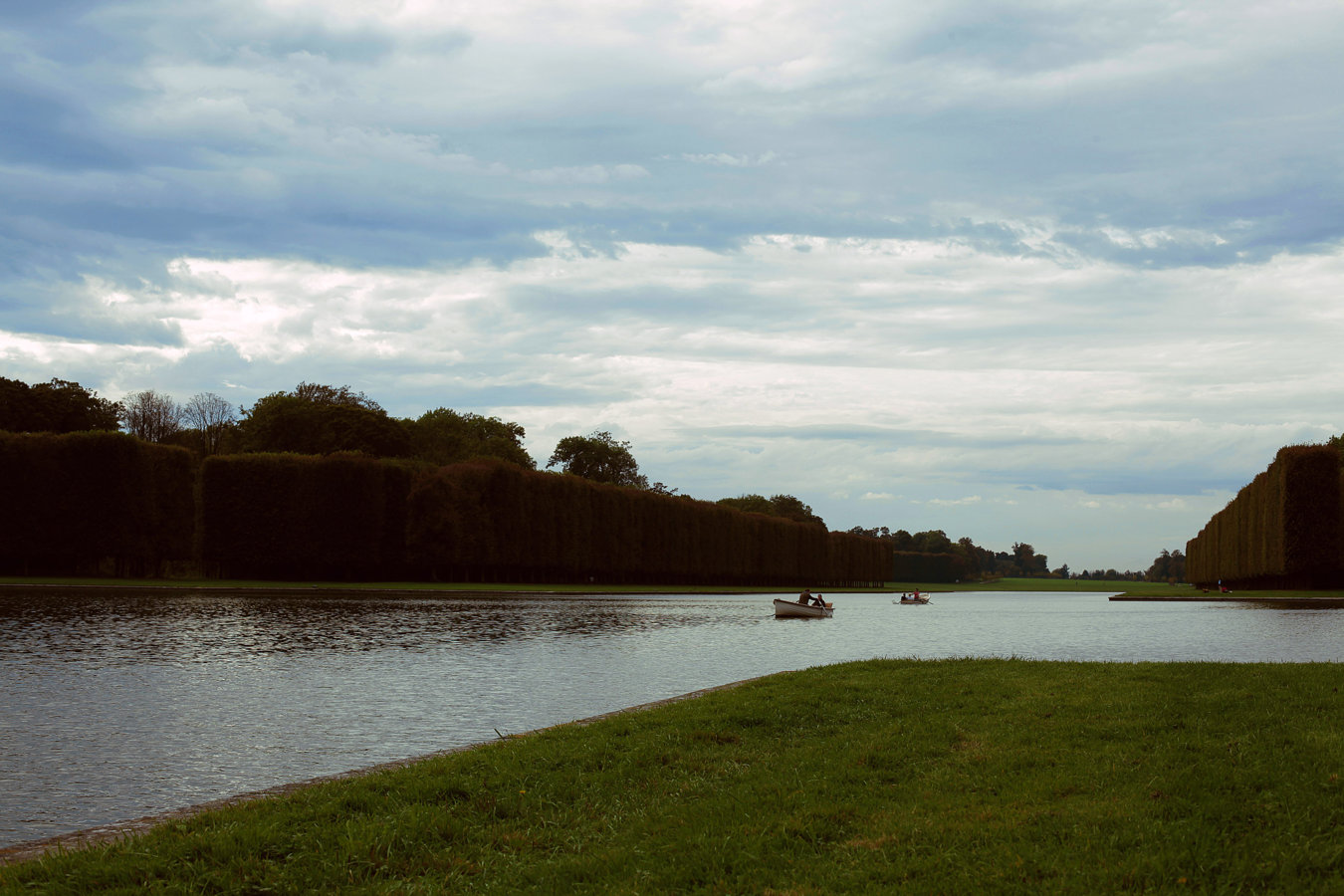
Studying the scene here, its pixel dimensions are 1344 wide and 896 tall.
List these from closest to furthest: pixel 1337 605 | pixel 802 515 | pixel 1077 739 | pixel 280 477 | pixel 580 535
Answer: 1. pixel 1077 739
2. pixel 1337 605
3. pixel 280 477
4. pixel 580 535
5. pixel 802 515

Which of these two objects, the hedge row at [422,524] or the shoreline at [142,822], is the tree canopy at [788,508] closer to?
the hedge row at [422,524]

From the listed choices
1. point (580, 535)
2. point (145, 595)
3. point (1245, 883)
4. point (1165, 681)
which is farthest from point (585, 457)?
point (1245, 883)

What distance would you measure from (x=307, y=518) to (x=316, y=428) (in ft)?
105

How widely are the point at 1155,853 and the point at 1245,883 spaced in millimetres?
536

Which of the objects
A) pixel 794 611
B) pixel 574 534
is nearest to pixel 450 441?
pixel 574 534

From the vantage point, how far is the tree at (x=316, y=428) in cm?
9319

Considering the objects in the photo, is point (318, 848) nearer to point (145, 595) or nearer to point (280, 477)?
point (145, 595)

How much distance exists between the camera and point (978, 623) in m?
44.6

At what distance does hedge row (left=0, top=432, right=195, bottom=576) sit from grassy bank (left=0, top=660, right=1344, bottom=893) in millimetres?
54850

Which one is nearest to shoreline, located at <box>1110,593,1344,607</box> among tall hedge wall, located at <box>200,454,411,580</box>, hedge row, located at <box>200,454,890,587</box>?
hedge row, located at <box>200,454,890,587</box>

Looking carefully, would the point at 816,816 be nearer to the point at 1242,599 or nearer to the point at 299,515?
the point at 299,515

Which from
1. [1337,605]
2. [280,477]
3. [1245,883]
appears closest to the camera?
[1245,883]

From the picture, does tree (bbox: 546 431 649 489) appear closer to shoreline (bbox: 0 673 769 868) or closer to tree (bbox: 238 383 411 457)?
tree (bbox: 238 383 411 457)

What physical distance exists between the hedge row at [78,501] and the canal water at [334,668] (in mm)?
14897
